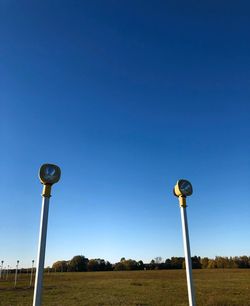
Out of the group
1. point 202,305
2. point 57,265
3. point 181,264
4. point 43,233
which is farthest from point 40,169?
point 57,265

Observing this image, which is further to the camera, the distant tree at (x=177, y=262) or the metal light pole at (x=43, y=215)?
the distant tree at (x=177, y=262)

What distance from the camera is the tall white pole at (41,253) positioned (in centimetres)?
434

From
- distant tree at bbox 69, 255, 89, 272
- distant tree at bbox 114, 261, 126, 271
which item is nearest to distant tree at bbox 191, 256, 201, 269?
distant tree at bbox 114, 261, 126, 271

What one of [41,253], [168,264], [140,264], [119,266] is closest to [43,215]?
[41,253]

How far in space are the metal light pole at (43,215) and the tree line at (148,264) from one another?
103 meters

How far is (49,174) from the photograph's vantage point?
5000 millimetres

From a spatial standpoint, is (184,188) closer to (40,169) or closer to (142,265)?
(40,169)

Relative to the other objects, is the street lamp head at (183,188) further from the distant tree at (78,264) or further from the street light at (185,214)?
the distant tree at (78,264)

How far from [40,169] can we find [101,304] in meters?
15.2

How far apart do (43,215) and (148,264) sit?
107929mm

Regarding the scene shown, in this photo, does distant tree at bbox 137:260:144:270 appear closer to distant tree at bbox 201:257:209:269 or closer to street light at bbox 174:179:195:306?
distant tree at bbox 201:257:209:269

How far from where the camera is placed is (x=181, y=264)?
10212cm

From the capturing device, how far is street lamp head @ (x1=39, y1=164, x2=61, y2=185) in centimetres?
496

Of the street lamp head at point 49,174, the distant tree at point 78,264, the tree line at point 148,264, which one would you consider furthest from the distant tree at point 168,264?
the street lamp head at point 49,174
